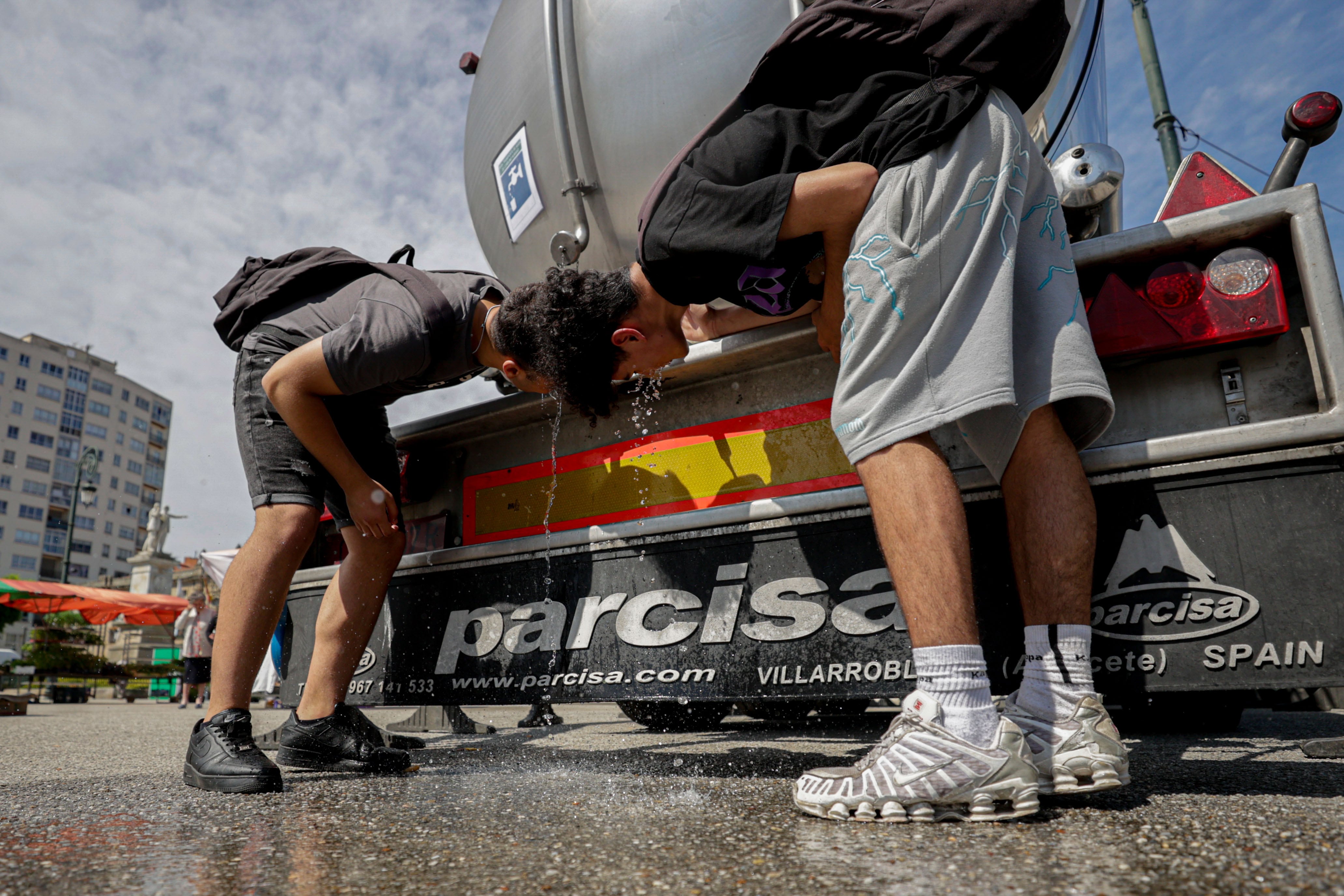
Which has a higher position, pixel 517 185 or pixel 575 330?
pixel 517 185

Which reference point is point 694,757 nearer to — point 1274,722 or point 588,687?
point 588,687

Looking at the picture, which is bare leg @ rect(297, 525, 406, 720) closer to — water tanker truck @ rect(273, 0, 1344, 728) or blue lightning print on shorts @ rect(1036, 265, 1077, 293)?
water tanker truck @ rect(273, 0, 1344, 728)

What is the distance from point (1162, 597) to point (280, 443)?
2.04m

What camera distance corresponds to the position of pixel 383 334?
1.95 metres

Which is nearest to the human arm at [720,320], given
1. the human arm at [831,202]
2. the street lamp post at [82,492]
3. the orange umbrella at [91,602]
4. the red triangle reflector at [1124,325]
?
the human arm at [831,202]

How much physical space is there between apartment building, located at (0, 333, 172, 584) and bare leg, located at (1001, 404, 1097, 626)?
77172mm

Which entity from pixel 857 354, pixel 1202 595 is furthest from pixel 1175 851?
pixel 857 354

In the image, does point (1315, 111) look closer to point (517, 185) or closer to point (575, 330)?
point (575, 330)

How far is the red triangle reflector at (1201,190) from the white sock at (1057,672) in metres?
0.82

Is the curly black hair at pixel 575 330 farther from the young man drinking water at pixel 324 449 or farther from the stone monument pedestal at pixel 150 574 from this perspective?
the stone monument pedestal at pixel 150 574

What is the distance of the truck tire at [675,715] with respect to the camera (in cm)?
405

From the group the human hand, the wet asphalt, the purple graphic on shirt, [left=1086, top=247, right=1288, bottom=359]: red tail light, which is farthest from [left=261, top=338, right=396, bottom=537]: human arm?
[left=1086, top=247, right=1288, bottom=359]: red tail light

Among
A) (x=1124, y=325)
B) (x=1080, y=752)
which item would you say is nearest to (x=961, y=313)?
(x=1124, y=325)

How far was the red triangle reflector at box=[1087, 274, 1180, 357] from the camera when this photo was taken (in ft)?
4.86
